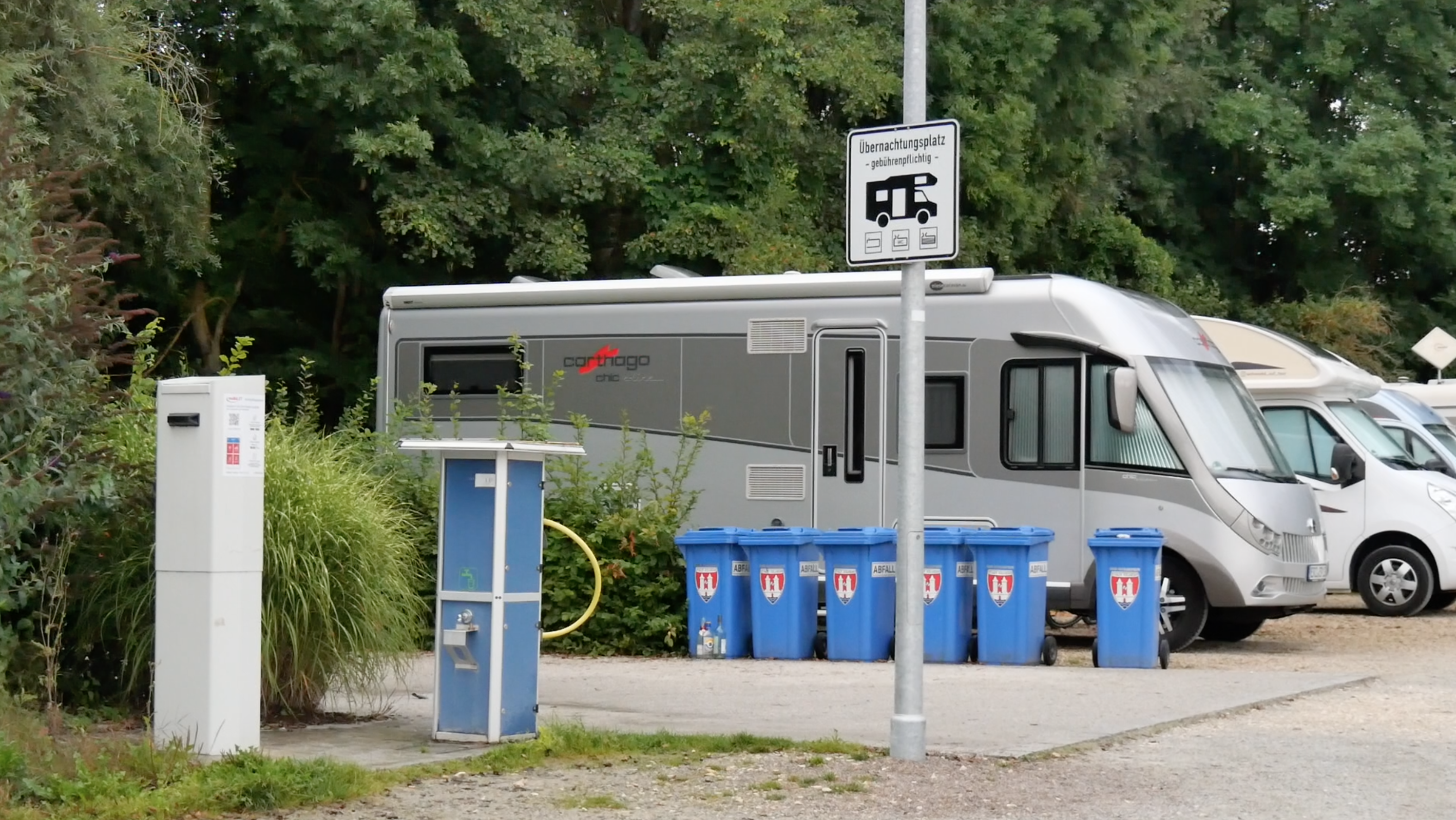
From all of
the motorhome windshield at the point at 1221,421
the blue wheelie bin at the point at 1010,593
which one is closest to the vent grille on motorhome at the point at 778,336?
the blue wheelie bin at the point at 1010,593

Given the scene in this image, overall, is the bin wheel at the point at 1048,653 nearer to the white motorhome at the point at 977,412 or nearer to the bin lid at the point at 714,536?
the white motorhome at the point at 977,412

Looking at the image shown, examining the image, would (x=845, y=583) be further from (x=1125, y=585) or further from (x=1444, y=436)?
(x=1444, y=436)

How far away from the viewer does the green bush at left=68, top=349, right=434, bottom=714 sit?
926 centimetres

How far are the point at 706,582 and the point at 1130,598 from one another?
10.2 feet

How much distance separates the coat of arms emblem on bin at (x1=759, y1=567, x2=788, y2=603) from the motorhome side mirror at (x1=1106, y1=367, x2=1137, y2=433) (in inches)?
112

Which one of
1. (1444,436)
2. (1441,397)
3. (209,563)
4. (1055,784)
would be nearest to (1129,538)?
(1055,784)

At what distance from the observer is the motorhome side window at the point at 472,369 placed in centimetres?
1653

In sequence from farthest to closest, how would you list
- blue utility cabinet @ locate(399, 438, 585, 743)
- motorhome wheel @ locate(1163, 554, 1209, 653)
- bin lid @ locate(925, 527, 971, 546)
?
motorhome wheel @ locate(1163, 554, 1209, 653), bin lid @ locate(925, 527, 971, 546), blue utility cabinet @ locate(399, 438, 585, 743)

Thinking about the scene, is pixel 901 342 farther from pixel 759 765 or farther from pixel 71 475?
pixel 71 475

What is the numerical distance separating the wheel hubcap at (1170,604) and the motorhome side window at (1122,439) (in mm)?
964

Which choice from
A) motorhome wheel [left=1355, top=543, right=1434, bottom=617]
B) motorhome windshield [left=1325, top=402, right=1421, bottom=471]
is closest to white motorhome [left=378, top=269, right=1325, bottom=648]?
motorhome wheel [left=1355, top=543, right=1434, bottom=617]

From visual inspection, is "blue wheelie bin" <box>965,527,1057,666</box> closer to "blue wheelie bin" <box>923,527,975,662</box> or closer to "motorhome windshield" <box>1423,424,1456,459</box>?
"blue wheelie bin" <box>923,527,975,662</box>

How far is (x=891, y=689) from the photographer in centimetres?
1169

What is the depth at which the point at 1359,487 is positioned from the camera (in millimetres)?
18516
